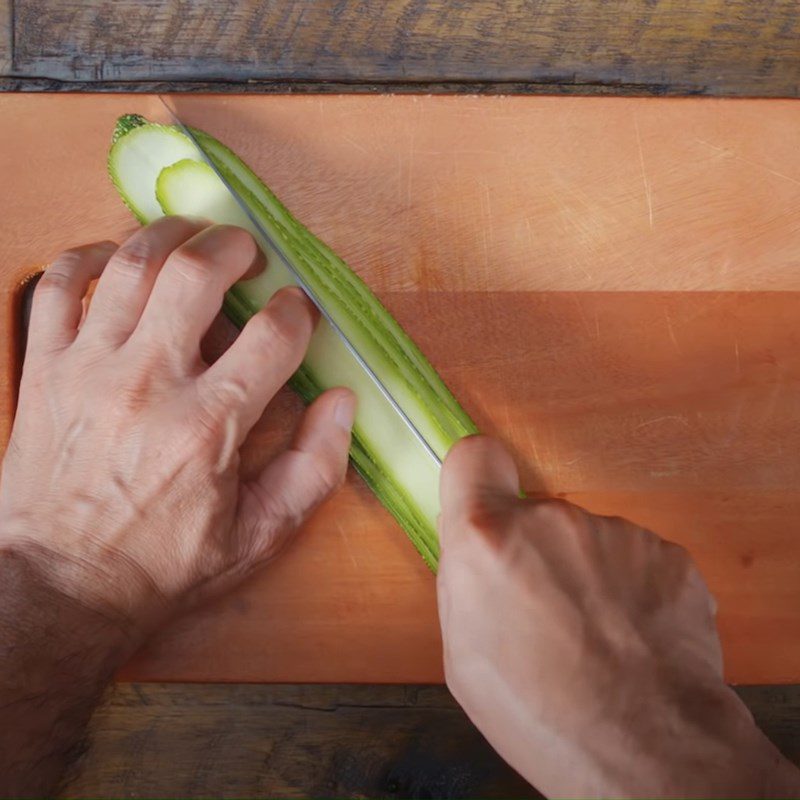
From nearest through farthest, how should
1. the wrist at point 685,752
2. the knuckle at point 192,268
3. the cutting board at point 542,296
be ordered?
the wrist at point 685,752
the knuckle at point 192,268
the cutting board at point 542,296

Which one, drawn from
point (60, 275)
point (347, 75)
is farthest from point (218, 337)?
point (347, 75)

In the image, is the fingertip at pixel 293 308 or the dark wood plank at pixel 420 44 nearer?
the fingertip at pixel 293 308

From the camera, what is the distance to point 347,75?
1438 mm

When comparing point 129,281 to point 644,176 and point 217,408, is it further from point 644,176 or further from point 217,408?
point 644,176

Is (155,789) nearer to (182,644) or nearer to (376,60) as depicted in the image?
(182,644)

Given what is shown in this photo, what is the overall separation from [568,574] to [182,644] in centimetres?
66

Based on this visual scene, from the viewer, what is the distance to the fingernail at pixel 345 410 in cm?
126

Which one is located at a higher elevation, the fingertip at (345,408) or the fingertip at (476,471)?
the fingertip at (476,471)

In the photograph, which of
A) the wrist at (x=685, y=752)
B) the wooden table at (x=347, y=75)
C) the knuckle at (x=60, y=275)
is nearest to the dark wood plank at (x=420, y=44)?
the wooden table at (x=347, y=75)

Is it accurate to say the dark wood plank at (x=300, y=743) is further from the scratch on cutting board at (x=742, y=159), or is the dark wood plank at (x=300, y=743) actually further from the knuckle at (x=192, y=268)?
the scratch on cutting board at (x=742, y=159)

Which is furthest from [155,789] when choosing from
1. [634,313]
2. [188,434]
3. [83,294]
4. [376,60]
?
[376,60]

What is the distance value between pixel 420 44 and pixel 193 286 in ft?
1.98

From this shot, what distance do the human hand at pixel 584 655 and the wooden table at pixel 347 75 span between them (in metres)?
0.57

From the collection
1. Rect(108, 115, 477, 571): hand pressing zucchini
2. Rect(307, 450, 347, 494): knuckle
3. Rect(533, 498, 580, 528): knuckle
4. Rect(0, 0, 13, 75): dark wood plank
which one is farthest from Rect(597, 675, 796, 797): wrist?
Rect(0, 0, 13, 75): dark wood plank
